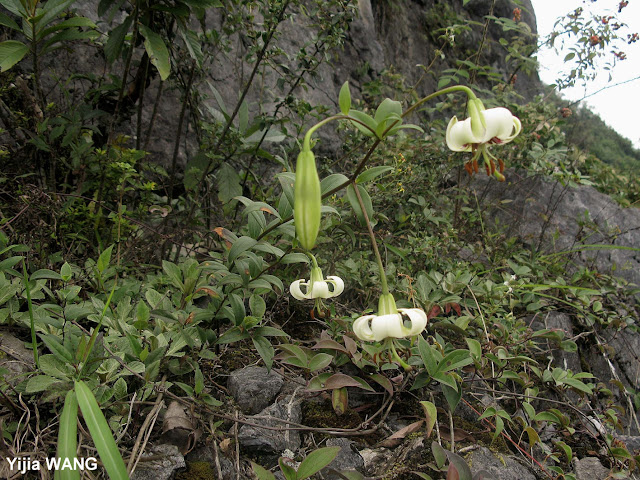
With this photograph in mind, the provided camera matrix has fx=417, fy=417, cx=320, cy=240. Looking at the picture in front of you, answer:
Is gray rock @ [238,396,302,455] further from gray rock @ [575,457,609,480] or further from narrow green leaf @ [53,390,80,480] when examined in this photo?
gray rock @ [575,457,609,480]

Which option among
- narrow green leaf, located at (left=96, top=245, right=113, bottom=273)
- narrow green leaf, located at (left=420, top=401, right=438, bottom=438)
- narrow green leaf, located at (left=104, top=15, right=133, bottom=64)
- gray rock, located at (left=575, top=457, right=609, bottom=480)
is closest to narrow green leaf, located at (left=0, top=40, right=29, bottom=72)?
narrow green leaf, located at (left=104, top=15, right=133, bottom=64)

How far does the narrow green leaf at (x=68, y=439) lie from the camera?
0.59 metres

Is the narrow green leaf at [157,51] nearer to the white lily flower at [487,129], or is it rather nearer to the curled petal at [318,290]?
the curled petal at [318,290]

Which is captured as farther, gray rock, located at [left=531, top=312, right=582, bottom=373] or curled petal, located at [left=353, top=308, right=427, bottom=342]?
gray rock, located at [left=531, top=312, right=582, bottom=373]

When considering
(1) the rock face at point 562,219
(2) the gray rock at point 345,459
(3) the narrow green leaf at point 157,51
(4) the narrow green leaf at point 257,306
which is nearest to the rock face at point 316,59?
(3) the narrow green leaf at point 157,51

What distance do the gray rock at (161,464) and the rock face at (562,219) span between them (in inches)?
77.7

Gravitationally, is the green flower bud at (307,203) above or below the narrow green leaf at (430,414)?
above

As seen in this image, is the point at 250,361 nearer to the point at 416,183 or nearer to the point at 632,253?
the point at 416,183

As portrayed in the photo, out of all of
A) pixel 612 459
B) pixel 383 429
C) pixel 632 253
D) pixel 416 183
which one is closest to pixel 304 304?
pixel 383 429

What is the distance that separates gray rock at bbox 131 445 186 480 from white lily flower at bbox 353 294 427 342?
1.52 feet

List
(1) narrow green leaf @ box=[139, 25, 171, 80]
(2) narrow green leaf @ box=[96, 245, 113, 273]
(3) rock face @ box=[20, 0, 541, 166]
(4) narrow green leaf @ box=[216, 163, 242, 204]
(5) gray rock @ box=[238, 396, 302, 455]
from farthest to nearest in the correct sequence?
(3) rock face @ box=[20, 0, 541, 166]
(4) narrow green leaf @ box=[216, 163, 242, 204]
(1) narrow green leaf @ box=[139, 25, 171, 80]
(2) narrow green leaf @ box=[96, 245, 113, 273]
(5) gray rock @ box=[238, 396, 302, 455]

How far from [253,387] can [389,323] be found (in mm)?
502

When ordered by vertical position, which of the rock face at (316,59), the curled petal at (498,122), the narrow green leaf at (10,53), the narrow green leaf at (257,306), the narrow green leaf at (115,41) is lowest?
the narrow green leaf at (257,306)

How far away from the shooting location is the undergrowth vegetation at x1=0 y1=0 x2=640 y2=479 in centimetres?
82
